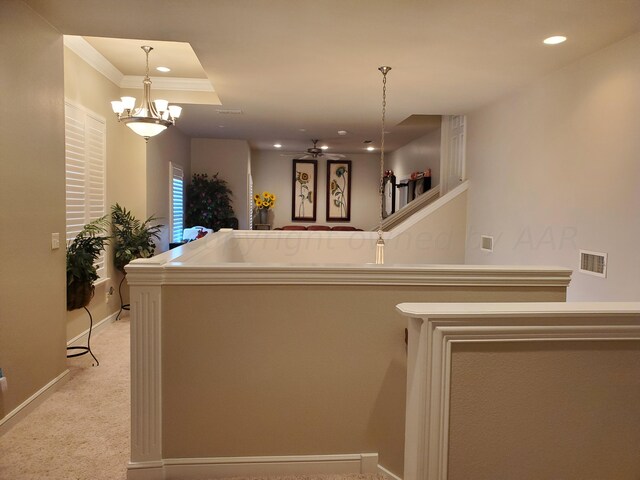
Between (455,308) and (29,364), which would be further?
(29,364)

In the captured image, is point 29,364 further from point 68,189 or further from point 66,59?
point 66,59

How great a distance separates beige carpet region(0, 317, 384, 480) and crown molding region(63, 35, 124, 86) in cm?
291

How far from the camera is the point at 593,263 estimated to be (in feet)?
11.8

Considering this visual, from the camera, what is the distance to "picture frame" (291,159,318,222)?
11.7m

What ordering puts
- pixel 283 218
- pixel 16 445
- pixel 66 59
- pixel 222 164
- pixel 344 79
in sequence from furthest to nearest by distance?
1. pixel 283 218
2. pixel 222 164
3. pixel 344 79
4. pixel 66 59
5. pixel 16 445

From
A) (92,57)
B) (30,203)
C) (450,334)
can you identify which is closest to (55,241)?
(30,203)

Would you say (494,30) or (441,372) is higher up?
(494,30)

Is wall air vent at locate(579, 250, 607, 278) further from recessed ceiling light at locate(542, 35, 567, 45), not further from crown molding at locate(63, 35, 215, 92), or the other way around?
crown molding at locate(63, 35, 215, 92)

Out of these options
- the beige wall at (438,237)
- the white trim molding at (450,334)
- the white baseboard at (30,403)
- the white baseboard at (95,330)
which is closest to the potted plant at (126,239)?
the white baseboard at (95,330)

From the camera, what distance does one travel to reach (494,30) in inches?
123

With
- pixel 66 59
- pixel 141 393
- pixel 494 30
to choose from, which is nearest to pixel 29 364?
pixel 141 393

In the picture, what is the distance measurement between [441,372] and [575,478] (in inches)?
24.4

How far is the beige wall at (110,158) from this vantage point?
4277 mm

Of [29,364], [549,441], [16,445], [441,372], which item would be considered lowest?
[16,445]
